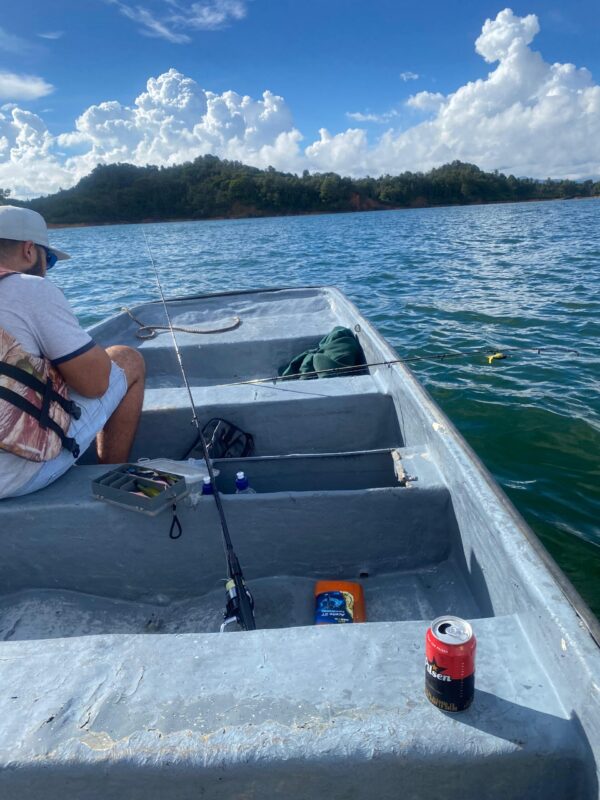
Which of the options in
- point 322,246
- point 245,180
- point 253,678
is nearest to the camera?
point 253,678

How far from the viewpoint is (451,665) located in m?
1.24

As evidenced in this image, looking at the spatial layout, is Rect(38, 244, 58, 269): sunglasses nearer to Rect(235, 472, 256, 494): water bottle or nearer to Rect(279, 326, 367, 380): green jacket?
Rect(235, 472, 256, 494): water bottle

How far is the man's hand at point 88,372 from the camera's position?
2.56 m

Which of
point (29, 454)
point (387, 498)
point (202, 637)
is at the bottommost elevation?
point (387, 498)

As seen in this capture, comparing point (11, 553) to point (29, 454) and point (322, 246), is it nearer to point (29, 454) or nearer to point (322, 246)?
point (29, 454)

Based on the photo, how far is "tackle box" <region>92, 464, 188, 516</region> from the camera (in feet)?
7.93

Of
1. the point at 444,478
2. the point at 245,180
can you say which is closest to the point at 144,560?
the point at 444,478

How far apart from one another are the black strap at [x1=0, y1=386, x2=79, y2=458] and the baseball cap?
2.72ft

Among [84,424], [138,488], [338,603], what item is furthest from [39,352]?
[338,603]

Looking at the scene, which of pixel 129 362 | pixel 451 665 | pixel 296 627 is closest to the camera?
pixel 451 665

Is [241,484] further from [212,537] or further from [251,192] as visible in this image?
[251,192]

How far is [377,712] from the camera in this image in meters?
1.31

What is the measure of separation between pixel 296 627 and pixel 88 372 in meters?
1.68

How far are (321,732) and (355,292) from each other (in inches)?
485
